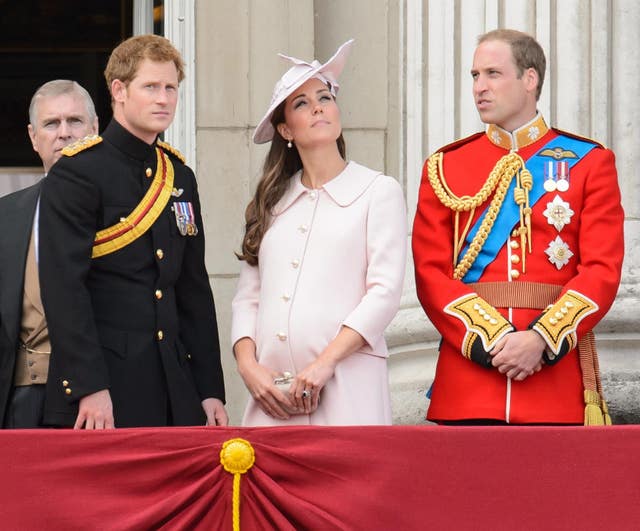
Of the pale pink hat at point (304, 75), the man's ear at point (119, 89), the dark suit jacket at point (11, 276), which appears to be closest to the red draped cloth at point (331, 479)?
the dark suit jacket at point (11, 276)

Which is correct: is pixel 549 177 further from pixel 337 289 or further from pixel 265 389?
pixel 265 389

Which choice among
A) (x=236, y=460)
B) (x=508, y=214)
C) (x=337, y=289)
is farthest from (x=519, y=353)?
(x=236, y=460)

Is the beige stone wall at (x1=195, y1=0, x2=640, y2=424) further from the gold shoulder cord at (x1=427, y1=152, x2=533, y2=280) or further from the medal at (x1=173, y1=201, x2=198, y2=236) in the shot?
the medal at (x1=173, y1=201, x2=198, y2=236)

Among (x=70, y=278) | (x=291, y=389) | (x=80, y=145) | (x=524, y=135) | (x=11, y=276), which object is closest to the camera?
(x=70, y=278)

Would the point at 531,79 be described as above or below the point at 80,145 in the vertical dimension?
above

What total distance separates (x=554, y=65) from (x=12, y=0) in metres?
3.31

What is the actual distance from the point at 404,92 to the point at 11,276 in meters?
2.40

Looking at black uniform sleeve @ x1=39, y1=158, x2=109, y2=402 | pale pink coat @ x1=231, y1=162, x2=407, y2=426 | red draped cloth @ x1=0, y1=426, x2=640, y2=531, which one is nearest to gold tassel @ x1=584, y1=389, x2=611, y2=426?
pale pink coat @ x1=231, y1=162, x2=407, y2=426

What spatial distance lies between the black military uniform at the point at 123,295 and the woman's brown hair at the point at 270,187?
181 mm

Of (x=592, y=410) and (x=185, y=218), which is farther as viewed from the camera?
(x=185, y=218)

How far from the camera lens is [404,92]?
24.3 feet

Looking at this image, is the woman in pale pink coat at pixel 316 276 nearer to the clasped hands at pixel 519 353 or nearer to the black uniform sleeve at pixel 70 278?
the clasped hands at pixel 519 353

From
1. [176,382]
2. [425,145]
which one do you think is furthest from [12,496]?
[425,145]

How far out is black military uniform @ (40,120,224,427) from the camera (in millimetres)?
5129
